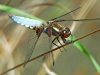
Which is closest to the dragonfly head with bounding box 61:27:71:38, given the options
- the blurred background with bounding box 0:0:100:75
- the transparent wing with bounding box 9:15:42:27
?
the transparent wing with bounding box 9:15:42:27

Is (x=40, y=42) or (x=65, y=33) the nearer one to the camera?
(x=65, y=33)

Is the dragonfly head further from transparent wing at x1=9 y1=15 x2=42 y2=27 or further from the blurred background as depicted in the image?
the blurred background

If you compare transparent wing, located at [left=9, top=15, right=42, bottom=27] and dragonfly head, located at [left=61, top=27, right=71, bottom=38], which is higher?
transparent wing, located at [left=9, top=15, right=42, bottom=27]

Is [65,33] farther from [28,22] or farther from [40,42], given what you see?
[40,42]

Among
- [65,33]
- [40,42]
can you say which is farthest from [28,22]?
[40,42]

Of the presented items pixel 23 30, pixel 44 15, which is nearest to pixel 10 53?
pixel 23 30

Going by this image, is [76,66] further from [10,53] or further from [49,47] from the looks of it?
[49,47]

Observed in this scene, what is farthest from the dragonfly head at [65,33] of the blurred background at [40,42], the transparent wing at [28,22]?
the blurred background at [40,42]

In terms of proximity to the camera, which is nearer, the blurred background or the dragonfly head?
the dragonfly head

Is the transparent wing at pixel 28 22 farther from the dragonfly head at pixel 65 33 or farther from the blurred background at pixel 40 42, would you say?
the blurred background at pixel 40 42
